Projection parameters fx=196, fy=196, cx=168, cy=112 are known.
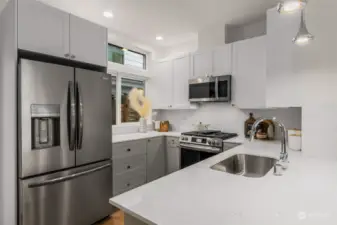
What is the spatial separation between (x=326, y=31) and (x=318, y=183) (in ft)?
5.24

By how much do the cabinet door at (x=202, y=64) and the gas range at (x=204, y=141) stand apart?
103 cm

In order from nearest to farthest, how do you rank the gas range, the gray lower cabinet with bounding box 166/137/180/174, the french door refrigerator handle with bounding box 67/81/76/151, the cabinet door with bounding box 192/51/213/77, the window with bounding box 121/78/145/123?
1. the french door refrigerator handle with bounding box 67/81/76/151
2. the gas range
3. the cabinet door with bounding box 192/51/213/77
4. the gray lower cabinet with bounding box 166/137/180/174
5. the window with bounding box 121/78/145/123

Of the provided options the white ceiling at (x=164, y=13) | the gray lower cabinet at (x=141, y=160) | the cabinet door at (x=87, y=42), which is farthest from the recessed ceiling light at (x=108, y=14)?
the gray lower cabinet at (x=141, y=160)

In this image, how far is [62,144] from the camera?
6.33 feet

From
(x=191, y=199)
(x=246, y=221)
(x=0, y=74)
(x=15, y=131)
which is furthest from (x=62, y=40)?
(x=246, y=221)

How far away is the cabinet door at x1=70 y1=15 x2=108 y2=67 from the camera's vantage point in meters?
2.13

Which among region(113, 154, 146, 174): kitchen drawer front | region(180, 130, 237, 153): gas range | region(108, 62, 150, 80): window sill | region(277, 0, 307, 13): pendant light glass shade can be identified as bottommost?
region(113, 154, 146, 174): kitchen drawer front

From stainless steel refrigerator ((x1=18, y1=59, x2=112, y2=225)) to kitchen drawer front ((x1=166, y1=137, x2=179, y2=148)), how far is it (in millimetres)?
1309

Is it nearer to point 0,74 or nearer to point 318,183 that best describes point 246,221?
point 318,183

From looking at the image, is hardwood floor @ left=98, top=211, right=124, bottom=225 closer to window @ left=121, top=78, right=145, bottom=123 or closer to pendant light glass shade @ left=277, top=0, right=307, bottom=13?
window @ left=121, top=78, right=145, bottom=123

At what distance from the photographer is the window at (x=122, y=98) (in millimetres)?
3594

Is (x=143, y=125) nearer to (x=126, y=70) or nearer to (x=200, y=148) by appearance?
(x=126, y=70)

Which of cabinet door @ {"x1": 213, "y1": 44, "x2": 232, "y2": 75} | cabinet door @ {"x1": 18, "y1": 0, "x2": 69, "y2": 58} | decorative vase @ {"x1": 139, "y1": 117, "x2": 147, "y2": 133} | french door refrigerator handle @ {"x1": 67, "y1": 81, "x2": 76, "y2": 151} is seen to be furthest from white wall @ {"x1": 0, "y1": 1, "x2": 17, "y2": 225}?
cabinet door @ {"x1": 213, "y1": 44, "x2": 232, "y2": 75}

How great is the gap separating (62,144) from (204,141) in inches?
73.7
